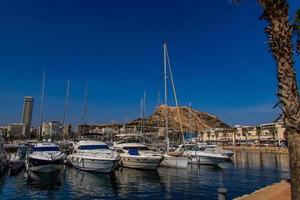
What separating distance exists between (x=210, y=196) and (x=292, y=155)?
15.0 metres

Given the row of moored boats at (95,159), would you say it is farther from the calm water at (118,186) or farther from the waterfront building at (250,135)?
the waterfront building at (250,135)

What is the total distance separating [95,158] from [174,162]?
11.3m

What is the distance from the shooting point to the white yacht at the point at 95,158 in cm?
3369

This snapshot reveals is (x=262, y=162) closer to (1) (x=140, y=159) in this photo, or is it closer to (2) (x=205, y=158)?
(2) (x=205, y=158)

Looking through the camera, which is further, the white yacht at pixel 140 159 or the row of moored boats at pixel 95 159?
the white yacht at pixel 140 159

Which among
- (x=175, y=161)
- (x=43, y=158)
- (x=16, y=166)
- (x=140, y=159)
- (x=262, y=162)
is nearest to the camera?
(x=43, y=158)

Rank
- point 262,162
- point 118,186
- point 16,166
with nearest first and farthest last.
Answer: point 118,186
point 16,166
point 262,162

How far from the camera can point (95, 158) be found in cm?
3422

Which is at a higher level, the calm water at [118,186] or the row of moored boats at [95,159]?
the row of moored boats at [95,159]

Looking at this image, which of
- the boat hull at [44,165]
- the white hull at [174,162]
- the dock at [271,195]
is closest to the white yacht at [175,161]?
the white hull at [174,162]

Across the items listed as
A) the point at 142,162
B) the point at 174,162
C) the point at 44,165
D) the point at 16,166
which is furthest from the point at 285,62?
the point at 16,166

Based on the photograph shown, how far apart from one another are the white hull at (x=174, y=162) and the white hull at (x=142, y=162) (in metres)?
2.96

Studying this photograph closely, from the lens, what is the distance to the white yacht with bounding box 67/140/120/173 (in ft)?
111

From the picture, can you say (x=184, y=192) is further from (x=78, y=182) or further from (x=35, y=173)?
(x=35, y=173)
